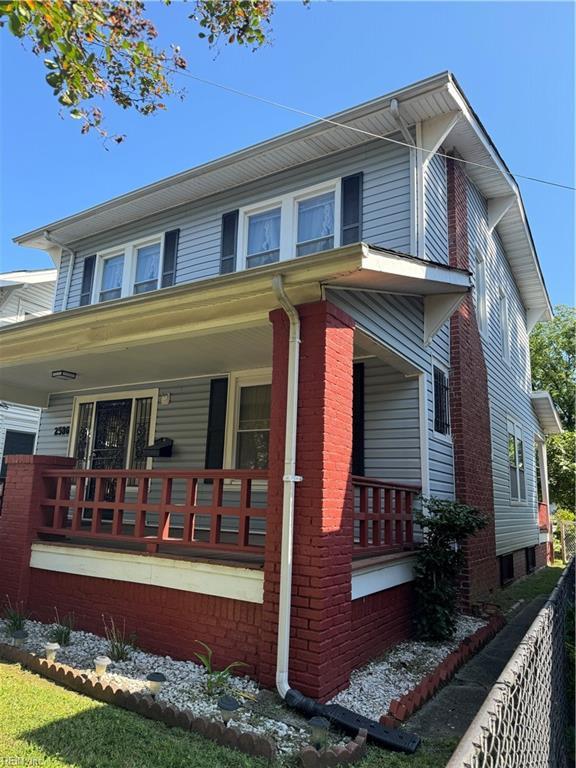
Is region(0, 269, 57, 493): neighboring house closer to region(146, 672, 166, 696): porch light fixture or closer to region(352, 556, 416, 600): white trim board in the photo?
region(146, 672, 166, 696): porch light fixture

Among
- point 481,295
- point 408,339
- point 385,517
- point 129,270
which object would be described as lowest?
point 385,517

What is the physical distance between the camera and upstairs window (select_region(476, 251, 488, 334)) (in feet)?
30.7

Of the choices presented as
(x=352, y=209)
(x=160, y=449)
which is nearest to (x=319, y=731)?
(x=160, y=449)

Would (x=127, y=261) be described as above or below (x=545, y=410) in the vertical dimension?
above

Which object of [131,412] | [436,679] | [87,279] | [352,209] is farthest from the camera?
[87,279]

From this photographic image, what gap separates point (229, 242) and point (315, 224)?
1645 millimetres

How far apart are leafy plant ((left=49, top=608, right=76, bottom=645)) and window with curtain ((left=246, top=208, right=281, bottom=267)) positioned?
559cm

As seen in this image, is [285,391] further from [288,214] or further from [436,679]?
[288,214]

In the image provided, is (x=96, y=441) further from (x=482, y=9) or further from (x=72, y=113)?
(x=482, y=9)

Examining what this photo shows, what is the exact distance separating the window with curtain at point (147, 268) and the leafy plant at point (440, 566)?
654 centimetres

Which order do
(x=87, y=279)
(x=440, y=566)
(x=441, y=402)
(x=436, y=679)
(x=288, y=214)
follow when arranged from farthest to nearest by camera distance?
(x=87, y=279)
(x=288, y=214)
(x=441, y=402)
(x=440, y=566)
(x=436, y=679)

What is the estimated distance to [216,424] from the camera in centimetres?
805

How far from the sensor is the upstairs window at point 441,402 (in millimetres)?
7219

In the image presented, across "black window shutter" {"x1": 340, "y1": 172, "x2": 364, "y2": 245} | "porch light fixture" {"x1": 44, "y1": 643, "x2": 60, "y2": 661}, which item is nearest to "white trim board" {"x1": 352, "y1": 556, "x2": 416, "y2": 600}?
"porch light fixture" {"x1": 44, "y1": 643, "x2": 60, "y2": 661}
